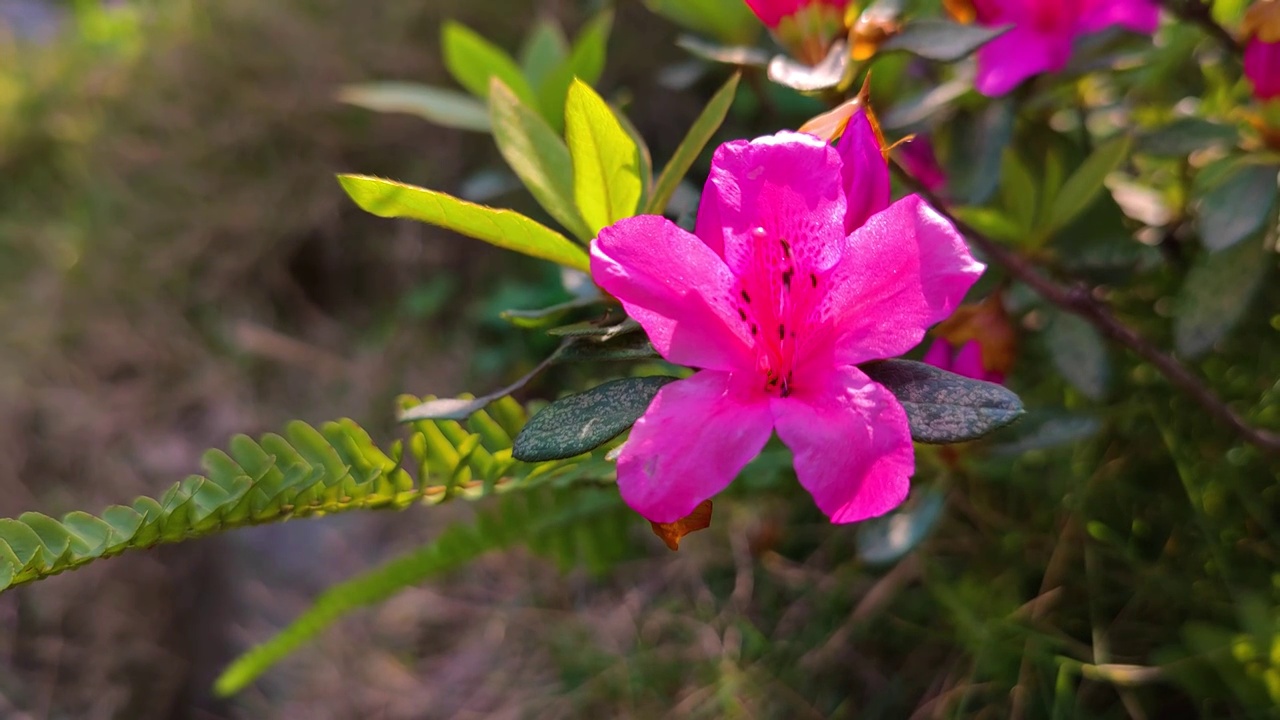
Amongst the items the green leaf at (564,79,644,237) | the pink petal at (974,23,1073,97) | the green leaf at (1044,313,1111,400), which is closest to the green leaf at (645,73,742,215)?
the green leaf at (564,79,644,237)

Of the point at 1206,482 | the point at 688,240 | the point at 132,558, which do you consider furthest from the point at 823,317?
the point at 132,558

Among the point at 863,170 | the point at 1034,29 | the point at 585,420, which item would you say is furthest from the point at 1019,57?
the point at 585,420

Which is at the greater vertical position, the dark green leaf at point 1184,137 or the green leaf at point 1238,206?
the dark green leaf at point 1184,137

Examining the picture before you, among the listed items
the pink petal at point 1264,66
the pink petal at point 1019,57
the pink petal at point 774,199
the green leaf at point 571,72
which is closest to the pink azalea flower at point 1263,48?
the pink petal at point 1264,66

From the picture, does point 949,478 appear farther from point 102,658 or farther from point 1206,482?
point 102,658

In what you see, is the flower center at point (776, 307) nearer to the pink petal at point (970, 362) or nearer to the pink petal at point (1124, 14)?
the pink petal at point (970, 362)

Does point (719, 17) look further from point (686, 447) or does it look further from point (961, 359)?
point (686, 447)
